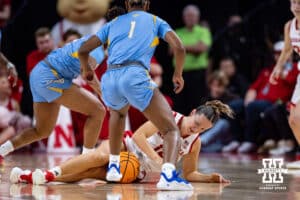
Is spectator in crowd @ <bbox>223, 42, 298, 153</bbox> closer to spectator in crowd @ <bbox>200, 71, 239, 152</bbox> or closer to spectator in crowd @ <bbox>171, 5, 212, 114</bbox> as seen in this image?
spectator in crowd @ <bbox>200, 71, 239, 152</bbox>

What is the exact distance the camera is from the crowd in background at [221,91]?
509 inches

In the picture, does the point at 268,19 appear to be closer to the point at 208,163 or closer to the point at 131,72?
the point at 208,163

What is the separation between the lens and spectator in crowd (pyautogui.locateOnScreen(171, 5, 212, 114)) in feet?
47.6

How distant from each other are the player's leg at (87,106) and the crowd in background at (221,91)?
338 cm

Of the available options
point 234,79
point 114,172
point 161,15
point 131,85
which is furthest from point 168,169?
point 161,15

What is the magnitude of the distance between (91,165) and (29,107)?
7.83 meters

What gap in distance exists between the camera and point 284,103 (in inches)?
507

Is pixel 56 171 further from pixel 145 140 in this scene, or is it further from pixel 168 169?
pixel 168 169

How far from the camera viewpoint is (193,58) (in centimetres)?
1467

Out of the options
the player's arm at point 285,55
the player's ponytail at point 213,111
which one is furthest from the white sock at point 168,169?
the player's arm at point 285,55

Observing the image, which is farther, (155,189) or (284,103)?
(284,103)

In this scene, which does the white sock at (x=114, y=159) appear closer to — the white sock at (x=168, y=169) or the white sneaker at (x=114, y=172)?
the white sneaker at (x=114, y=172)

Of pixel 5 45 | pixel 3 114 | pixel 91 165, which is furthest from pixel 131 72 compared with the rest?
pixel 5 45

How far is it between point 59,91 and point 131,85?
5.67ft
